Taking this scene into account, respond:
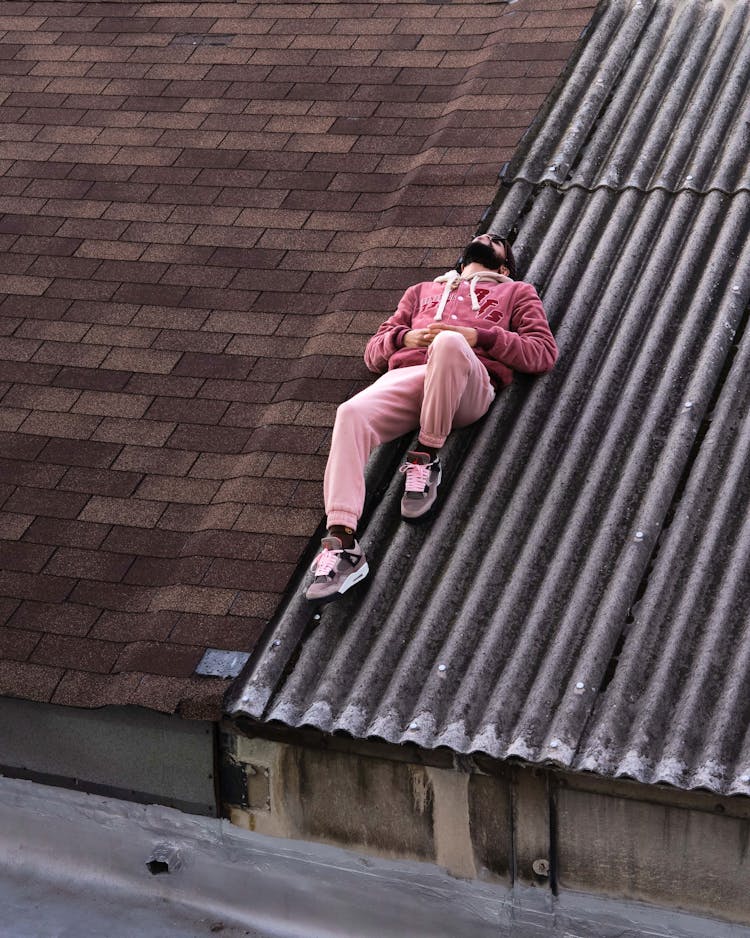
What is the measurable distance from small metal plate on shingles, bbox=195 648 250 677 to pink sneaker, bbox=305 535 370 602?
285mm

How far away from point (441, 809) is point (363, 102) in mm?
3670

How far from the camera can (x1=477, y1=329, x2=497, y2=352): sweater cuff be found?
4.35 metres

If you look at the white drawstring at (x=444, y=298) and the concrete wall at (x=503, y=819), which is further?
the white drawstring at (x=444, y=298)

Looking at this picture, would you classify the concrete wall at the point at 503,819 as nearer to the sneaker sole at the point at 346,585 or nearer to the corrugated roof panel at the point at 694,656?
the corrugated roof panel at the point at 694,656

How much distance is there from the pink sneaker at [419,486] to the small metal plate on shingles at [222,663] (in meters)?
0.72

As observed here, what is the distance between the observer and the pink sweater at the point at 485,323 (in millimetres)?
4402

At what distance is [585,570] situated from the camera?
3875mm

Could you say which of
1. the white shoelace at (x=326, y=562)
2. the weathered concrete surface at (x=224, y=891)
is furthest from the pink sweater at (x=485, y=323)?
the weathered concrete surface at (x=224, y=891)

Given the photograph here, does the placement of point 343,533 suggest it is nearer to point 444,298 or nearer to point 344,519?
point 344,519

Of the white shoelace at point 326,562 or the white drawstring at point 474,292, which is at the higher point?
the white drawstring at point 474,292

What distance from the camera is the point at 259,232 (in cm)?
550

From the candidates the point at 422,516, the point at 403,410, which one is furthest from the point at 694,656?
the point at 403,410

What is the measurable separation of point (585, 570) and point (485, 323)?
40.2 inches

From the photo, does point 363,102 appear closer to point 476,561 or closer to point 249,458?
point 249,458
